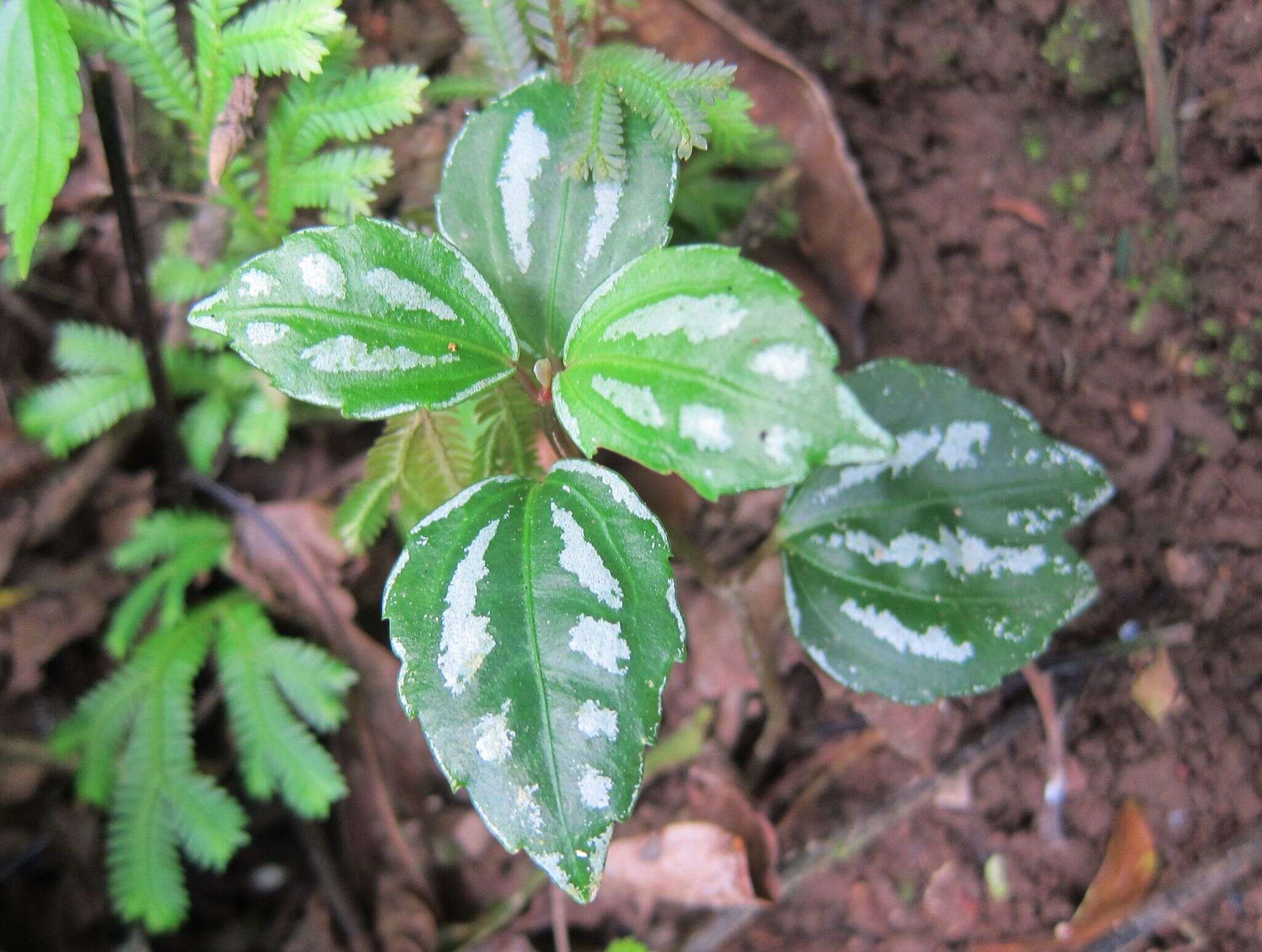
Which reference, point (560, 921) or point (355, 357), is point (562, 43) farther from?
point (560, 921)

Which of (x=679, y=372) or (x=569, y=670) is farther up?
(x=679, y=372)

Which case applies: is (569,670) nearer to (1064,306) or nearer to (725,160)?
(725,160)

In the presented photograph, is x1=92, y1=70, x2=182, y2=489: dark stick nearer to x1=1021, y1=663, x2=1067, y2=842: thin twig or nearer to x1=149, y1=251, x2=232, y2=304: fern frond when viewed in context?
x1=149, y1=251, x2=232, y2=304: fern frond

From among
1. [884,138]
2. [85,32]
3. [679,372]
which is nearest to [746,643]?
[679,372]

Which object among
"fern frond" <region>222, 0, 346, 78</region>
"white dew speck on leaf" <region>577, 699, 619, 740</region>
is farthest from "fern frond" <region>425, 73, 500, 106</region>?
"white dew speck on leaf" <region>577, 699, 619, 740</region>

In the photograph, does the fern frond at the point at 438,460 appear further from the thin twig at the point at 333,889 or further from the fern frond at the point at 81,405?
the thin twig at the point at 333,889
